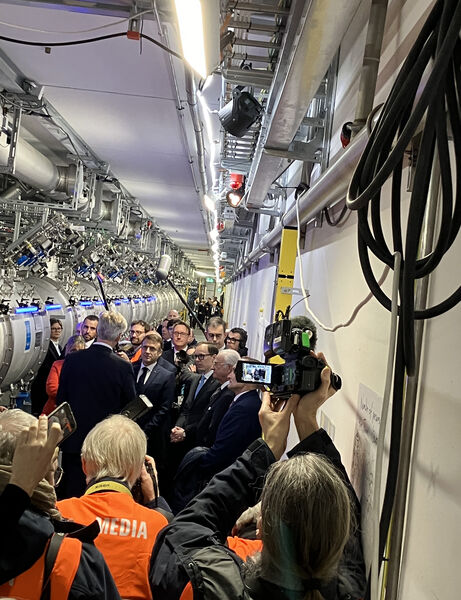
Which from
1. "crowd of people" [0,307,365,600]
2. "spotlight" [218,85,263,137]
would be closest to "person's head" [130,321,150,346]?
"spotlight" [218,85,263,137]

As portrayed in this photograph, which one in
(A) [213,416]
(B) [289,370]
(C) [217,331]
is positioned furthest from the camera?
(C) [217,331]

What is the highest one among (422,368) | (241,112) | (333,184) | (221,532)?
(241,112)

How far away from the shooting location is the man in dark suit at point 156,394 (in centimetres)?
342

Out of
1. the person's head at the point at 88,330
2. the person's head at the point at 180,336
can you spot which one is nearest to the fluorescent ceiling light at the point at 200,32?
the person's head at the point at 180,336

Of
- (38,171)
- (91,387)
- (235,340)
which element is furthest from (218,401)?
(38,171)

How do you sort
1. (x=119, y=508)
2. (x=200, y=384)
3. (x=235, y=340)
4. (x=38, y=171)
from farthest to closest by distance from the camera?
1. (x=38, y=171)
2. (x=235, y=340)
3. (x=200, y=384)
4. (x=119, y=508)

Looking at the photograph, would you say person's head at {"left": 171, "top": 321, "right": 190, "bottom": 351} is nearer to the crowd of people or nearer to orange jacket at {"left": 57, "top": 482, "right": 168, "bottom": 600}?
the crowd of people

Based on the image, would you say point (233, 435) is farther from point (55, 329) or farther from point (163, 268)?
point (163, 268)

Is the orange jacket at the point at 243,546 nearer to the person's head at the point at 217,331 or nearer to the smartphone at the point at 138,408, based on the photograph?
the smartphone at the point at 138,408

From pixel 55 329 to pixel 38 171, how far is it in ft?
6.27

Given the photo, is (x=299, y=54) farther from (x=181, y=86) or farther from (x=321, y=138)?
(x=181, y=86)

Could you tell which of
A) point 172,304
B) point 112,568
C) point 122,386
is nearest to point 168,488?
point 122,386

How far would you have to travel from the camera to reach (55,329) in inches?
244

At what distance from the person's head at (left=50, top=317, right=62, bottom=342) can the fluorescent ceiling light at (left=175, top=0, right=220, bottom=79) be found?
4.80 meters
